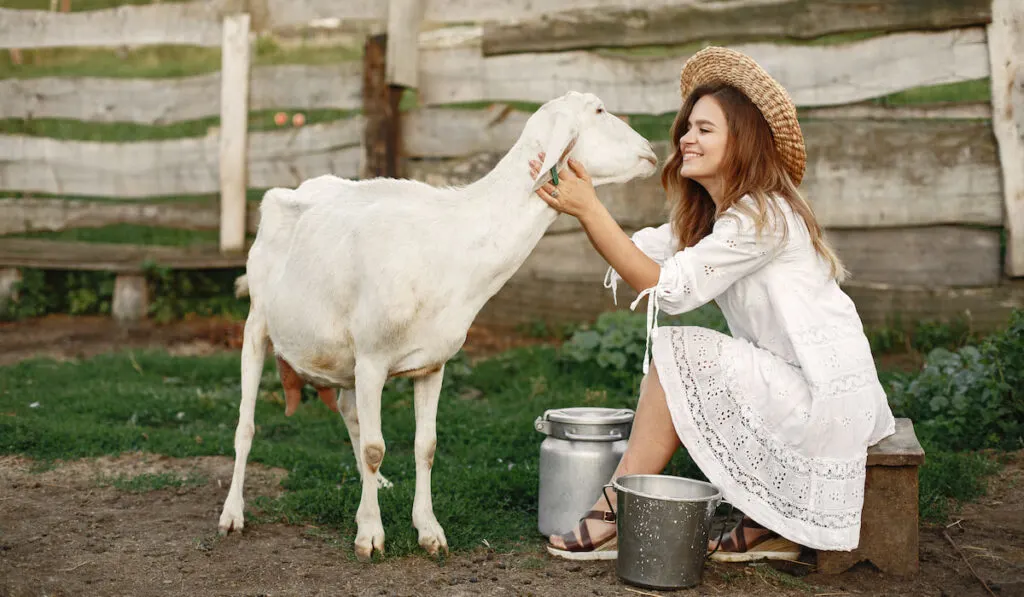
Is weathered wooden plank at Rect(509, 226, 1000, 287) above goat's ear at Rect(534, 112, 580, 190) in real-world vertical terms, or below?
below

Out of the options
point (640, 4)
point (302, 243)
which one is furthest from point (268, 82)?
point (302, 243)

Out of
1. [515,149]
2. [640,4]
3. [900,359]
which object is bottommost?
[900,359]

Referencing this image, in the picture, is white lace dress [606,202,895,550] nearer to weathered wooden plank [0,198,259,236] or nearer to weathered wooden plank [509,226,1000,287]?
weathered wooden plank [509,226,1000,287]

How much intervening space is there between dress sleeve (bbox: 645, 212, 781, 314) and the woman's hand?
34 centimetres

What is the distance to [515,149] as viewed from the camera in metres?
3.46

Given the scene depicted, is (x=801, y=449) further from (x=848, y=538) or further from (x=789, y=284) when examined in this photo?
(x=789, y=284)

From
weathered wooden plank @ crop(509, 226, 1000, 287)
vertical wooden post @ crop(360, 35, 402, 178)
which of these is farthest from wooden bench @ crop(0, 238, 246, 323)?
weathered wooden plank @ crop(509, 226, 1000, 287)

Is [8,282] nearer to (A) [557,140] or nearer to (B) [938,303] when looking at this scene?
(A) [557,140]

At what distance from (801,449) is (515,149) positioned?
142 centimetres

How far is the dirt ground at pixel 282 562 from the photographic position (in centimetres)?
320

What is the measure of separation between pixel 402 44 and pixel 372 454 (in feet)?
16.1

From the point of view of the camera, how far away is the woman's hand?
3320 mm

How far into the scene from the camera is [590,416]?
3748mm

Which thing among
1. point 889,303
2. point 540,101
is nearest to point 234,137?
point 540,101
